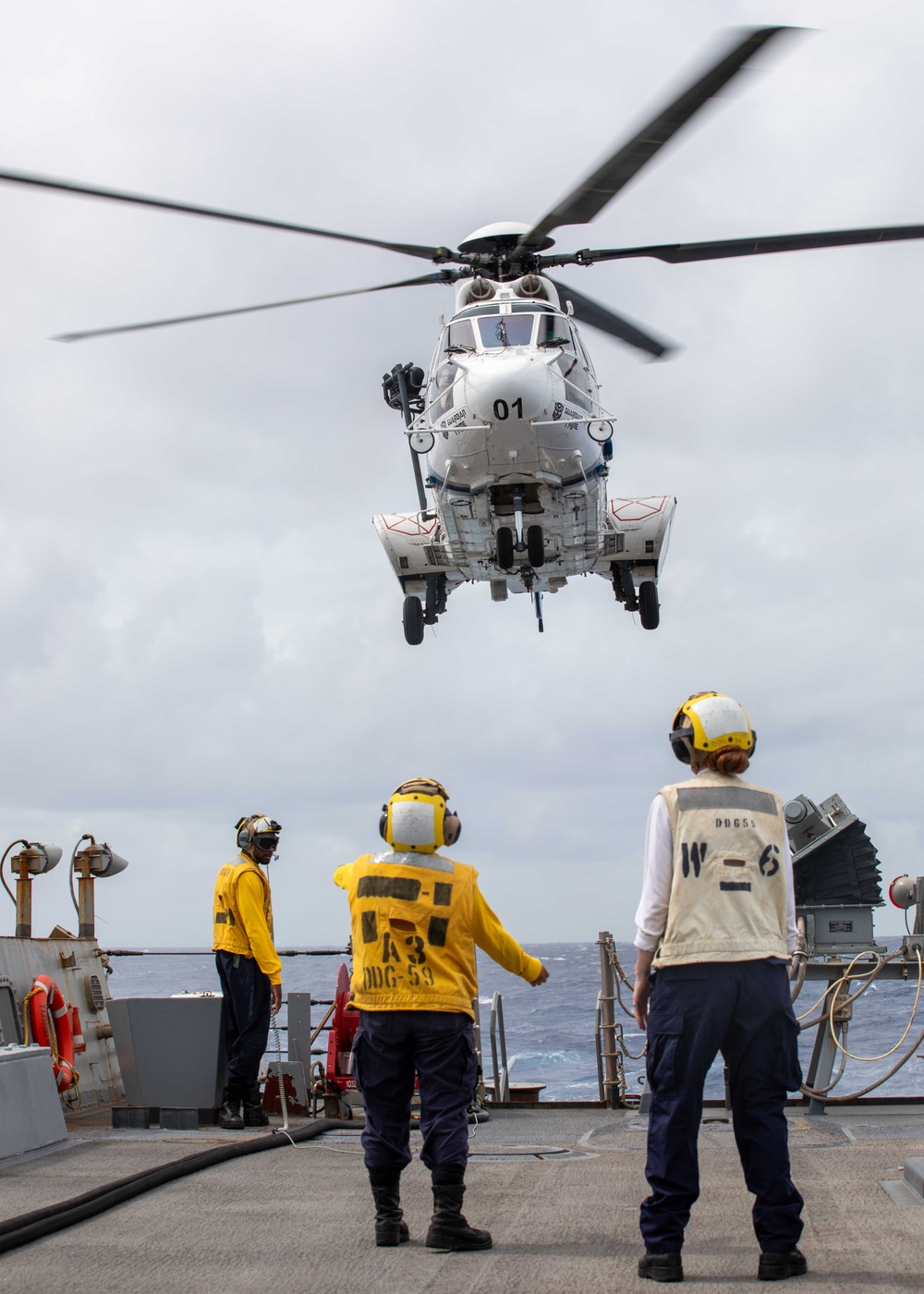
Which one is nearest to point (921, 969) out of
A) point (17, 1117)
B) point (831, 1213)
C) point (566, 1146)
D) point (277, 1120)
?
point (566, 1146)

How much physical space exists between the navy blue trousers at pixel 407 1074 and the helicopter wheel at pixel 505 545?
9.73 metres

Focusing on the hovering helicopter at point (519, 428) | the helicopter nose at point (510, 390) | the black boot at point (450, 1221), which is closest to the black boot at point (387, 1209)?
the black boot at point (450, 1221)

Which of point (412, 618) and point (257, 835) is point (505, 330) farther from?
point (257, 835)

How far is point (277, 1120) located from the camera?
7957mm

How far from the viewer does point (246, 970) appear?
7.72m

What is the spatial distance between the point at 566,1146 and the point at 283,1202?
2.09 m

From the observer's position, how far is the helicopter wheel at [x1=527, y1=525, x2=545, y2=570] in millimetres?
13852

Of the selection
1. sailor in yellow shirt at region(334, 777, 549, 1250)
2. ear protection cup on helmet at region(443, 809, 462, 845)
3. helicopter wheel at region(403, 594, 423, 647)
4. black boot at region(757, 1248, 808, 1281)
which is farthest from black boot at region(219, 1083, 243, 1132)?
helicopter wheel at region(403, 594, 423, 647)

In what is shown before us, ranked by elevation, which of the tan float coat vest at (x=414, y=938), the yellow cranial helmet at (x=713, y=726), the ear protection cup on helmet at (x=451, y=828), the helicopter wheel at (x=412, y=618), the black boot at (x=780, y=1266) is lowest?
the black boot at (x=780, y=1266)

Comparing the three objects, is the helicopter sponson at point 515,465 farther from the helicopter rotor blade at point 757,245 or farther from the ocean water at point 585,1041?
the ocean water at point 585,1041

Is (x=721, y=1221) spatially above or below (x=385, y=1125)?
below

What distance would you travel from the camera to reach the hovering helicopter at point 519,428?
12.7 meters

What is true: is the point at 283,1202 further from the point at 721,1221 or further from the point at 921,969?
the point at 921,969

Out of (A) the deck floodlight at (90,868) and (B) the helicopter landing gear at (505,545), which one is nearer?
(A) the deck floodlight at (90,868)
